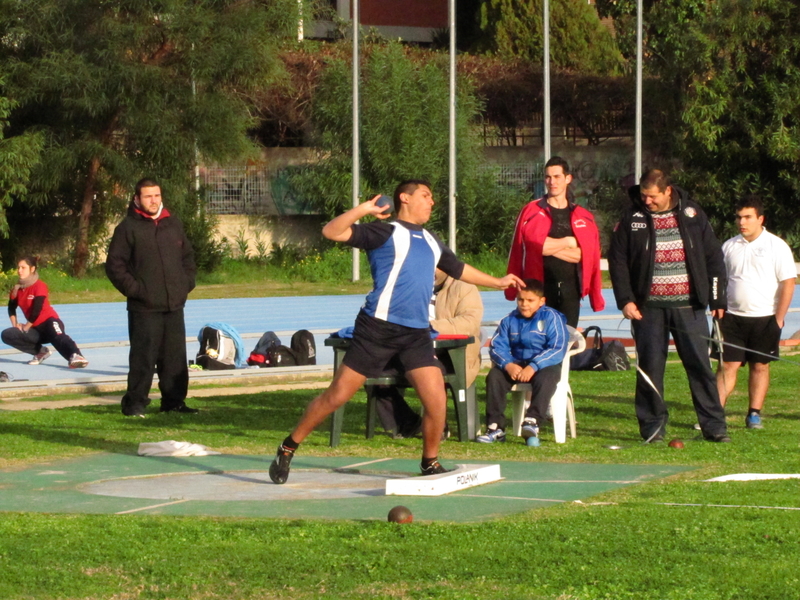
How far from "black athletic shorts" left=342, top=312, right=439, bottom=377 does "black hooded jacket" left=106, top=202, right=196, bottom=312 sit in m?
3.99

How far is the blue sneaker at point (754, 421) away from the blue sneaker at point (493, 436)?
6.50ft

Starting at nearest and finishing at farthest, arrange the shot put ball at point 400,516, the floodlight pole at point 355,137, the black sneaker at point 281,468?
the shot put ball at point 400,516
the black sneaker at point 281,468
the floodlight pole at point 355,137

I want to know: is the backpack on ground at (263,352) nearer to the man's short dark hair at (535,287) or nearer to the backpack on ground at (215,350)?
the backpack on ground at (215,350)

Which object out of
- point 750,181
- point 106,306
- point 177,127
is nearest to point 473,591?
point 106,306

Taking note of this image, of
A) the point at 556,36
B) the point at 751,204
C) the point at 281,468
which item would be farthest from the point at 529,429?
the point at 556,36

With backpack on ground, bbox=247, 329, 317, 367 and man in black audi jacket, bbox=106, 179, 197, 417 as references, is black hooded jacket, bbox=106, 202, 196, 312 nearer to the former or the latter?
man in black audi jacket, bbox=106, 179, 197, 417

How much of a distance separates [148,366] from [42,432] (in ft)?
3.99

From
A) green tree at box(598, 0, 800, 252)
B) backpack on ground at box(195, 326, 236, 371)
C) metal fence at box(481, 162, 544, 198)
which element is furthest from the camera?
metal fence at box(481, 162, 544, 198)

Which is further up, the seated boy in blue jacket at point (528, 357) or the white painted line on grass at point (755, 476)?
the seated boy in blue jacket at point (528, 357)

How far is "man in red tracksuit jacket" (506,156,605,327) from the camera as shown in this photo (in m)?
10.1

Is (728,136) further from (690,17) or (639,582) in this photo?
(639,582)

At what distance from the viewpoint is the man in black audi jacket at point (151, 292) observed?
36.8 feet

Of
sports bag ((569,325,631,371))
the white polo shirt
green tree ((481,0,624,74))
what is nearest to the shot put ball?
the white polo shirt

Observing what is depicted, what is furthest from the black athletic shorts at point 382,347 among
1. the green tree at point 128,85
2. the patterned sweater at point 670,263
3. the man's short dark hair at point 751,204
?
the green tree at point 128,85
